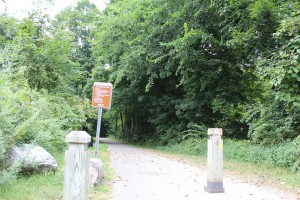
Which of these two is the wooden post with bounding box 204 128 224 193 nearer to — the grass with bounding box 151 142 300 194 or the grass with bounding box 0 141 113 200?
the grass with bounding box 151 142 300 194

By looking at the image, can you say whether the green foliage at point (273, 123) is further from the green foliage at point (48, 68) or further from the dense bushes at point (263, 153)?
the green foliage at point (48, 68)

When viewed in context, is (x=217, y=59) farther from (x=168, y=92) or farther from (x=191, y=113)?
(x=168, y=92)

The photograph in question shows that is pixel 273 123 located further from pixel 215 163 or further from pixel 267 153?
pixel 215 163

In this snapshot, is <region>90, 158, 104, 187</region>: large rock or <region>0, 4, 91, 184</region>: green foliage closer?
<region>90, 158, 104, 187</region>: large rock

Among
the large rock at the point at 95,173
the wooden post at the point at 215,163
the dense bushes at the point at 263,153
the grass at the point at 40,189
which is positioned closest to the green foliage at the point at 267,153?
the dense bushes at the point at 263,153

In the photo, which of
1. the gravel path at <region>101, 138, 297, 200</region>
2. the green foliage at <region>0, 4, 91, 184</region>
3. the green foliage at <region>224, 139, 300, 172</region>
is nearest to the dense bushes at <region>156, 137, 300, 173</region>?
the green foliage at <region>224, 139, 300, 172</region>

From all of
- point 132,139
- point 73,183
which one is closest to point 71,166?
point 73,183

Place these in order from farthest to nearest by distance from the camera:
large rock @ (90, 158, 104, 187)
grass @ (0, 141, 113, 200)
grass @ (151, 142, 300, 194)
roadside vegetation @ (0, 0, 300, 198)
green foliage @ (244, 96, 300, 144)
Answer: green foliage @ (244, 96, 300, 144) → roadside vegetation @ (0, 0, 300, 198) → grass @ (151, 142, 300, 194) → large rock @ (90, 158, 104, 187) → grass @ (0, 141, 113, 200)

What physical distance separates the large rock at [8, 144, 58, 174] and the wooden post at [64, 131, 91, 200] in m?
3.25

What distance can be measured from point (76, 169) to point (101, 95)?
5603 mm

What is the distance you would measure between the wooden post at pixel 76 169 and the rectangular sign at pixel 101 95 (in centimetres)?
539

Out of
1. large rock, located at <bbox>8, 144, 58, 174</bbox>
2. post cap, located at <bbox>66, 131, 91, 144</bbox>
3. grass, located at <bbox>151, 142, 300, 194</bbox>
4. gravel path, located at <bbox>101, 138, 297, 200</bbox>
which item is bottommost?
gravel path, located at <bbox>101, 138, 297, 200</bbox>

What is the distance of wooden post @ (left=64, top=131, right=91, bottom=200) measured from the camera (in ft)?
10.8

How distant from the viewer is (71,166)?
10.9 ft
